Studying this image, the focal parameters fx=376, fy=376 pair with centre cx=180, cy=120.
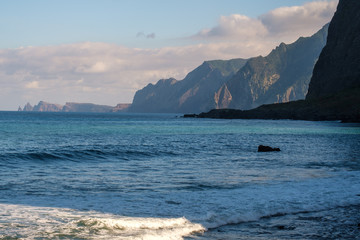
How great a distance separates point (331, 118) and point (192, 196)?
431 ft

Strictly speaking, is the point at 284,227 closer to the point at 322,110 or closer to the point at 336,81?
the point at 322,110

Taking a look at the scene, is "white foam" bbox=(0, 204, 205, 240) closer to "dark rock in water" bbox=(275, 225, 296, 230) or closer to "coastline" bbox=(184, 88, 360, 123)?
"dark rock in water" bbox=(275, 225, 296, 230)

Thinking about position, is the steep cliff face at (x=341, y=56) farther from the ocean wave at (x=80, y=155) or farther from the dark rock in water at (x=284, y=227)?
the dark rock in water at (x=284, y=227)

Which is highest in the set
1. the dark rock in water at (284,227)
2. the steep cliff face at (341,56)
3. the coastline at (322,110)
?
the steep cliff face at (341,56)

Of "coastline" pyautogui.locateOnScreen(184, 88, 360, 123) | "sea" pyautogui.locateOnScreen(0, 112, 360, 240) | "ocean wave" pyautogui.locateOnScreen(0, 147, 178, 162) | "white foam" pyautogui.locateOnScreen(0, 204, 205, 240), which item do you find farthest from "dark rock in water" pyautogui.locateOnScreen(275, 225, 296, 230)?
"coastline" pyautogui.locateOnScreen(184, 88, 360, 123)

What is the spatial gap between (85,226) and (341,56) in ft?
574

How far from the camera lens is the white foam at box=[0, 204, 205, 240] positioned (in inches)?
405

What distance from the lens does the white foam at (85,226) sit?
10295 mm

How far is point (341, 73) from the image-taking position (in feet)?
537

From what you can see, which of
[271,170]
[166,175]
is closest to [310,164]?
[271,170]

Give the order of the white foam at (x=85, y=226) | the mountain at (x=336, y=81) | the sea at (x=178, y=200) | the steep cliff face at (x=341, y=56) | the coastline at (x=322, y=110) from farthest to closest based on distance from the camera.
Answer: the steep cliff face at (x=341, y=56) < the mountain at (x=336, y=81) < the coastline at (x=322, y=110) < the sea at (x=178, y=200) < the white foam at (x=85, y=226)

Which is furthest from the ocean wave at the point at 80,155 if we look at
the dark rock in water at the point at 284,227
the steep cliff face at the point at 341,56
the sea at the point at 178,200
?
the steep cliff face at the point at 341,56

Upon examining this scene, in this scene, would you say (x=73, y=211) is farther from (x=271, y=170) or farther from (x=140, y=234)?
(x=271, y=170)

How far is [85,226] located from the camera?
11.0m
